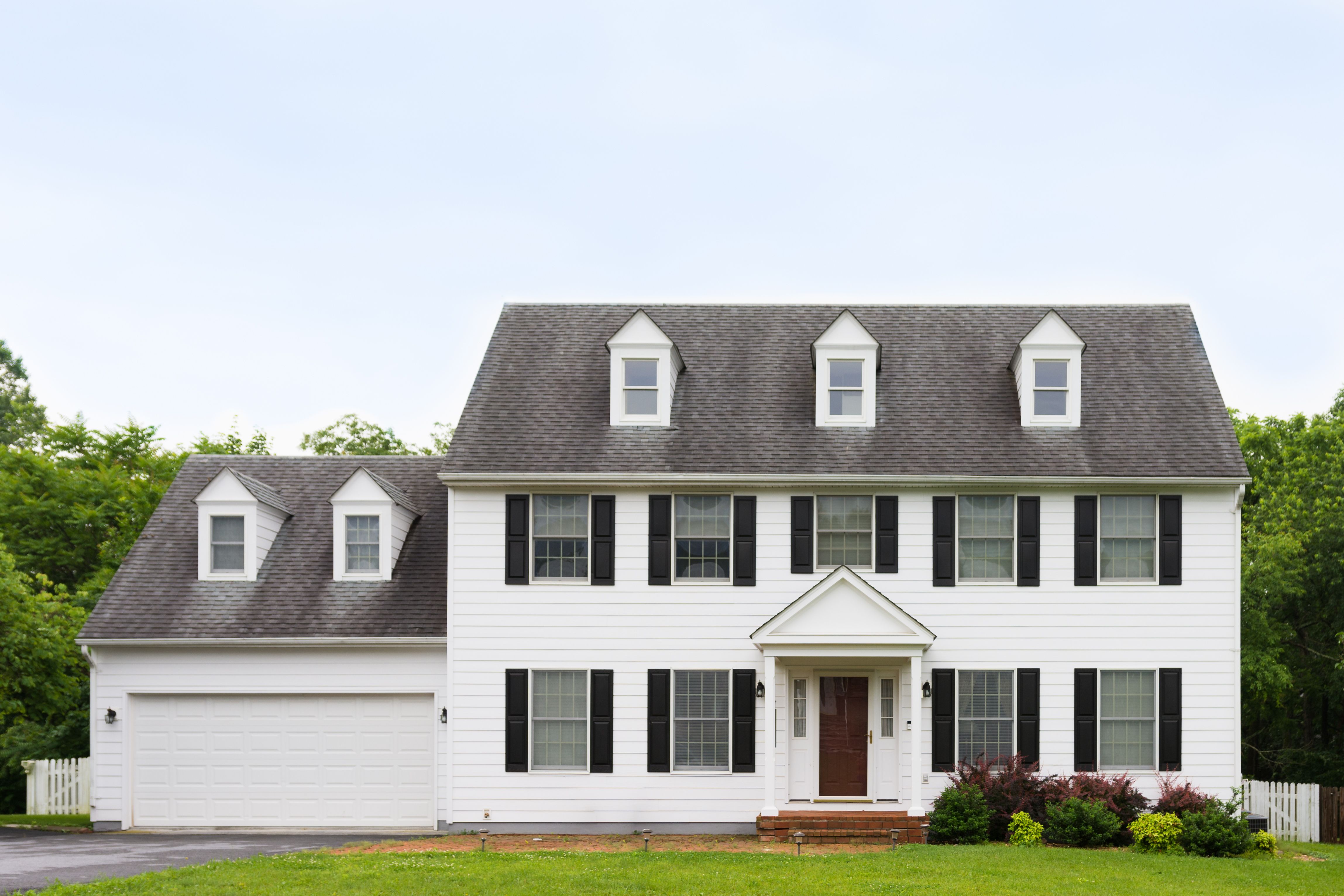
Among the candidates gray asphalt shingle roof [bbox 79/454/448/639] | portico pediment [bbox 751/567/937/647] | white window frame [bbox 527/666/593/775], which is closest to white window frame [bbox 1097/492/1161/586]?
portico pediment [bbox 751/567/937/647]

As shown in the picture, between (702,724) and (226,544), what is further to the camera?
(226,544)

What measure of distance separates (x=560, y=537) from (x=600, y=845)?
4808 millimetres

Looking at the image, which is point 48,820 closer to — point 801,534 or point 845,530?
point 801,534

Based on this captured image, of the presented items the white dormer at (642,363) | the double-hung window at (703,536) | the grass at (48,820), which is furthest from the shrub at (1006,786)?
the grass at (48,820)

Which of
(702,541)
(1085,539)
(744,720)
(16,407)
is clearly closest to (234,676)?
(702,541)

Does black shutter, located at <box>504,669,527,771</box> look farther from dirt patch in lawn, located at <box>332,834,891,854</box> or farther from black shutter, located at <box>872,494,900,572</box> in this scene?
black shutter, located at <box>872,494,900,572</box>

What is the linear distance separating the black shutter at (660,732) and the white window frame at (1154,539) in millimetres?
7199

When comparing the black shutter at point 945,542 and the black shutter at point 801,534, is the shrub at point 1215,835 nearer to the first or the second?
the black shutter at point 945,542

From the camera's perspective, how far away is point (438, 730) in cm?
1797

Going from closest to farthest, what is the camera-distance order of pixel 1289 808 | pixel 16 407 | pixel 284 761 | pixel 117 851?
pixel 117 851 → pixel 284 761 → pixel 1289 808 → pixel 16 407

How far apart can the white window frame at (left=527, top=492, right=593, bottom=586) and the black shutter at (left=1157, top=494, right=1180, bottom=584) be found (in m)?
9.12

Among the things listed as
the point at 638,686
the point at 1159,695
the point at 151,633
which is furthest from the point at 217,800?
the point at 1159,695

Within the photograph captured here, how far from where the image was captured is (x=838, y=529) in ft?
58.1

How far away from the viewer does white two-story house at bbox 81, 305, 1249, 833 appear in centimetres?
1717
